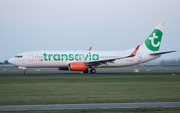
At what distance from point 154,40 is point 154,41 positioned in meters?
0.19

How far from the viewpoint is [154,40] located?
149 feet

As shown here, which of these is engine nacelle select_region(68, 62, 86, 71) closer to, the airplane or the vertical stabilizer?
the airplane

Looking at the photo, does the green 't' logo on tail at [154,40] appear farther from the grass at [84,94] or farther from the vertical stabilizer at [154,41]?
the grass at [84,94]

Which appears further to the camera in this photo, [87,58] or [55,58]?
[87,58]

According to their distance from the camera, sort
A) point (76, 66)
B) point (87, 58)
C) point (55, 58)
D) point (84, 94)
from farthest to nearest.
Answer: point (87, 58)
point (55, 58)
point (76, 66)
point (84, 94)

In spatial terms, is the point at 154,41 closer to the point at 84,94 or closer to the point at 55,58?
the point at 55,58

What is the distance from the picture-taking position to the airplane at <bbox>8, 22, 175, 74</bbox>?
3912cm

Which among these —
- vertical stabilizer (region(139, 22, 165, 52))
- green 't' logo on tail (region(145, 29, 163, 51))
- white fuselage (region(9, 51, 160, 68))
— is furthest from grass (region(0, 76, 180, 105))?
green 't' logo on tail (region(145, 29, 163, 51))

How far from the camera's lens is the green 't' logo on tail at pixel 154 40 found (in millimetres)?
45312

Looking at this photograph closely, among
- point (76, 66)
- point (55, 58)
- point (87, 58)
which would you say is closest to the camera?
point (76, 66)

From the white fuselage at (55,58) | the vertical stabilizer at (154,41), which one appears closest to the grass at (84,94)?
the white fuselage at (55,58)

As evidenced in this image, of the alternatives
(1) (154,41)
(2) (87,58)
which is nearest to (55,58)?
(2) (87,58)

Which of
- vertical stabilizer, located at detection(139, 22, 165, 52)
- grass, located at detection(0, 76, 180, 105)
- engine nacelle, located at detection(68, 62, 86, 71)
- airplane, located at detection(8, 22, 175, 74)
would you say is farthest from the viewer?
vertical stabilizer, located at detection(139, 22, 165, 52)

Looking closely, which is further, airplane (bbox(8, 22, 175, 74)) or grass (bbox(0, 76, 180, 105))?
airplane (bbox(8, 22, 175, 74))
